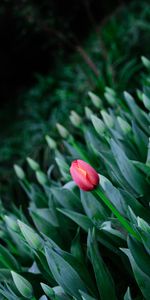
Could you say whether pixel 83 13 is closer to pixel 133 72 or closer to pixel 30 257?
pixel 133 72

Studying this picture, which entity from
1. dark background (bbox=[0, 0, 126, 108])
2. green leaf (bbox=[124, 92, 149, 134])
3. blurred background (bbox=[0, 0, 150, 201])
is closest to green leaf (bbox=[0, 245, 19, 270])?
green leaf (bbox=[124, 92, 149, 134])

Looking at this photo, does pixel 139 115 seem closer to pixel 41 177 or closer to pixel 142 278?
pixel 41 177

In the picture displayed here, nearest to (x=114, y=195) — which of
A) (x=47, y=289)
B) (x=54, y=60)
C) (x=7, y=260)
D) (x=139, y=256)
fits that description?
(x=139, y=256)

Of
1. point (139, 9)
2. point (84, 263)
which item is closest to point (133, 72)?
point (139, 9)

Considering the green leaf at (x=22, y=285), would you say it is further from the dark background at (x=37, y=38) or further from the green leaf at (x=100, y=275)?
the dark background at (x=37, y=38)

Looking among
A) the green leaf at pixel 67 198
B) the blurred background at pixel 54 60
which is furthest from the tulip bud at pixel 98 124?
the blurred background at pixel 54 60

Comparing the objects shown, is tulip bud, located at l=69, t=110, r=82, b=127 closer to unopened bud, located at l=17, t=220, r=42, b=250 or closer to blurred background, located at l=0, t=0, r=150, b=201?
unopened bud, located at l=17, t=220, r=42, b=250
